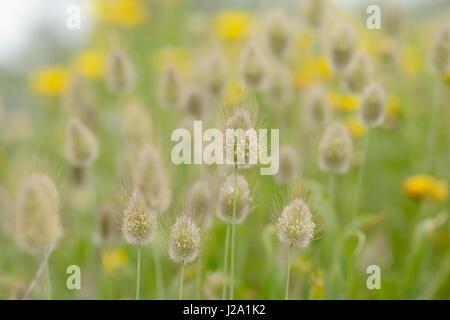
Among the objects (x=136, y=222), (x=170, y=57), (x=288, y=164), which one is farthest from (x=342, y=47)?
(x=170, y=57)

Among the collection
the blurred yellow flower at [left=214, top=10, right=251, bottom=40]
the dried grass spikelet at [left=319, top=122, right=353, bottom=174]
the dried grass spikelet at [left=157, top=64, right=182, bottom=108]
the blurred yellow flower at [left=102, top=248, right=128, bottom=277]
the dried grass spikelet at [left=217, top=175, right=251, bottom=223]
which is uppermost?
the blurred yellow flower at [left=214, top=10, right=251, bottom=40]

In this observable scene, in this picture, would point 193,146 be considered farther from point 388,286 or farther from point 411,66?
point 411,66

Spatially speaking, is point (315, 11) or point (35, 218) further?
point (315, 11)

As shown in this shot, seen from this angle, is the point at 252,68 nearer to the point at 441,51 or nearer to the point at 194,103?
the point at 194,103

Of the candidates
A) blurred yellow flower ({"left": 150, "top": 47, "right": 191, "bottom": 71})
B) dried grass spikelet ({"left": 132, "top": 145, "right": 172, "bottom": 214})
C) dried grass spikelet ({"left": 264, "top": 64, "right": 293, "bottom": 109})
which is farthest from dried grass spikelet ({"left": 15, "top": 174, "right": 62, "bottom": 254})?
blurred yellow flower ({"left": 150, "top": 47, "right": 191, "bottom": 71})

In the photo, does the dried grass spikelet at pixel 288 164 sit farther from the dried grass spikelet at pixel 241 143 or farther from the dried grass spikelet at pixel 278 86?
the dried grass spikelet at pixel 241 143

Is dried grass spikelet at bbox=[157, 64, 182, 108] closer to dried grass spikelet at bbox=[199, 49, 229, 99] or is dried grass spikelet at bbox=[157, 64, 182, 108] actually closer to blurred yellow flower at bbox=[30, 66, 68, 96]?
dried grass spikelet at bbox=[199, 49, 229, 99]

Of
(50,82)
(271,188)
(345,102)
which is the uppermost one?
(50,82)
